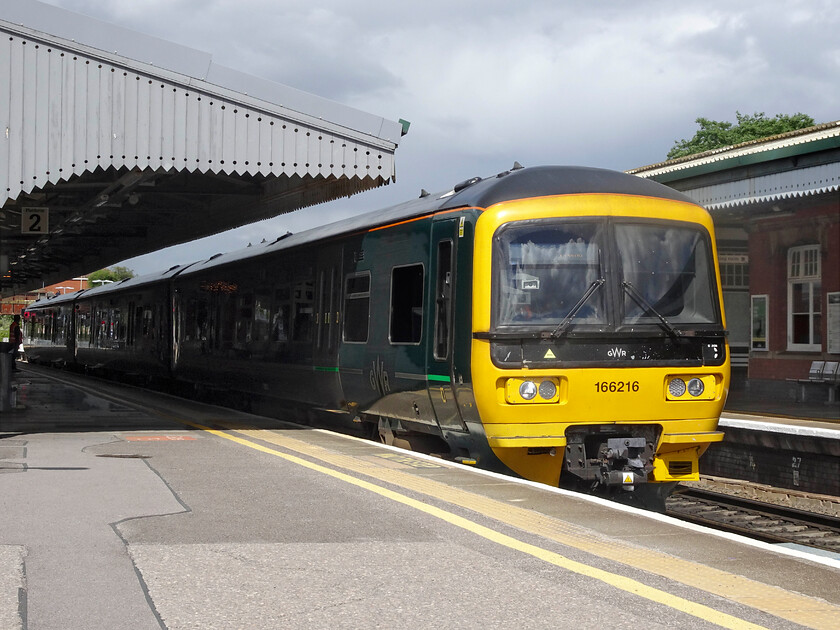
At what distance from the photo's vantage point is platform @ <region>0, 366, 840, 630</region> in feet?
15.0

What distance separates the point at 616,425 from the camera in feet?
30.6

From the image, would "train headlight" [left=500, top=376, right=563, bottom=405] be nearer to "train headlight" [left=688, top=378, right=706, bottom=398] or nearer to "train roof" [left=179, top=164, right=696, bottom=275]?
"train headlight" [left=688, top=378, right=706, bottom=398]

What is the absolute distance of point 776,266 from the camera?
956 inches

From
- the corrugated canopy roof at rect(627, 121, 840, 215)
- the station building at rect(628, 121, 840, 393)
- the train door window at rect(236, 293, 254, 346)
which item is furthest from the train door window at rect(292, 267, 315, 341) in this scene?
the station building at rect(628, 121, 840, 393)

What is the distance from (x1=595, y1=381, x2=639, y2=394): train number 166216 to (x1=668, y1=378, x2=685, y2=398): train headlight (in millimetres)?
Answer: 378

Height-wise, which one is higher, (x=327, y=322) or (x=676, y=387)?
(x=327, y=322)

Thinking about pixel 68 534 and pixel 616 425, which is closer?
pixel 68 534

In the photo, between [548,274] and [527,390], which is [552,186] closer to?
[548,274]

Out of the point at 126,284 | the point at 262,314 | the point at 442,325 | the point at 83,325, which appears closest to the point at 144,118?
the point at 262,314

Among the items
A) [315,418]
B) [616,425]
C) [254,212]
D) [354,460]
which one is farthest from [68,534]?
[254,212]

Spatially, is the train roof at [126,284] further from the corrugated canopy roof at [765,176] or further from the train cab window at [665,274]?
the train cab window at [665,274]

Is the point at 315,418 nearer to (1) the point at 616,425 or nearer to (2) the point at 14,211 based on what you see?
(2) the point at 14,211

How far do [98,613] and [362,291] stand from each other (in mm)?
7576

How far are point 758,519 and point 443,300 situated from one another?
4425 millimetres
